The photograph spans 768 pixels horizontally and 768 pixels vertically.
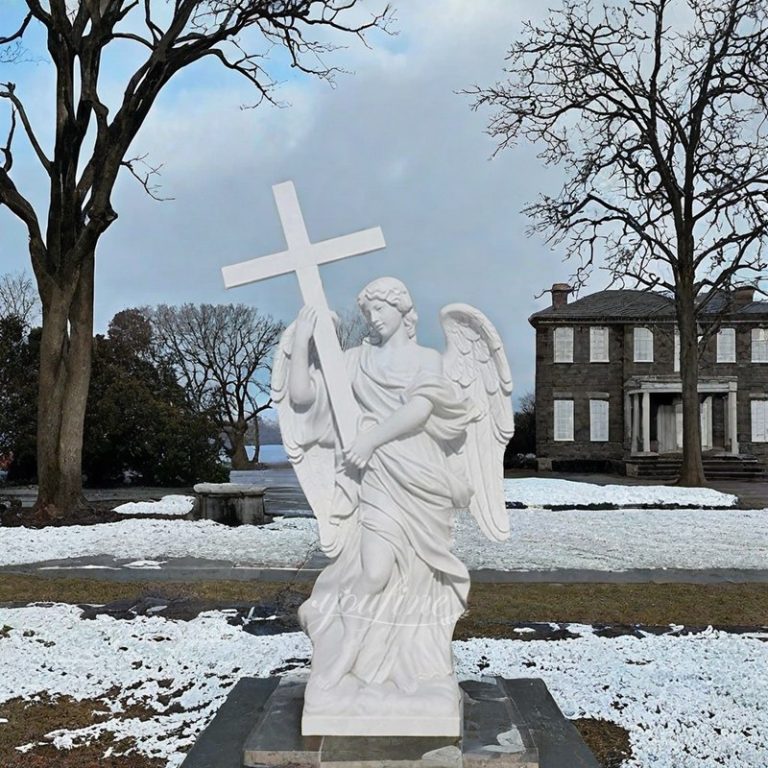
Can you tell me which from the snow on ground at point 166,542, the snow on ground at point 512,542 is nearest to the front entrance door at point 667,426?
the snow on ground at point 512,542

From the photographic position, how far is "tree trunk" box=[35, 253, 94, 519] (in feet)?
45.3

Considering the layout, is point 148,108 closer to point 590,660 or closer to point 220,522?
point 220,522

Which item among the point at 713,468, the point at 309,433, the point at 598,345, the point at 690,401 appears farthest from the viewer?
the point at 598,345

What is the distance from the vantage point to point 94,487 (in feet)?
71.8

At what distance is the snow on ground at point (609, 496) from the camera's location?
15812 mm

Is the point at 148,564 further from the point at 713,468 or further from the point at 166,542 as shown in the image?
the point at 713,468

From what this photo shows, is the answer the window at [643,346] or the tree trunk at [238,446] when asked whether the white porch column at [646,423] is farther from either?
the tree trunk at [238,446]

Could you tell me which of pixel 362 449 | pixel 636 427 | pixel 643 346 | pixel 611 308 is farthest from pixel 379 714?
pixel 611 308

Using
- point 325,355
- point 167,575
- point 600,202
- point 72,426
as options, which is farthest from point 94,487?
point 325,355

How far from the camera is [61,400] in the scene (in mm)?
14172

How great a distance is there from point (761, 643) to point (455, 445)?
3.65 meters

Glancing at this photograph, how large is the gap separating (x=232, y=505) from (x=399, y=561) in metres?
9.89

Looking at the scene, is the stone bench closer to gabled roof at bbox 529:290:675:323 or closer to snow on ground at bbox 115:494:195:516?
snow on ground at bbox 115:494:195:516

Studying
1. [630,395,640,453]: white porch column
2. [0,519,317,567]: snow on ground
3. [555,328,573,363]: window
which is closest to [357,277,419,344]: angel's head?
[0,519,317,567]: snow on ground
